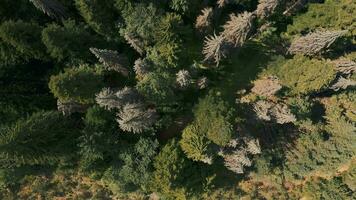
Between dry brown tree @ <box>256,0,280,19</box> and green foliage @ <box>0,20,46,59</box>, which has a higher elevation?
dry brown tree @ <box>256,0,280,19</box>

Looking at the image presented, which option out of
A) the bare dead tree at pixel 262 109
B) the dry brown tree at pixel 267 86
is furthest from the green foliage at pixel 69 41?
the bare dead tree at pixel 262 109

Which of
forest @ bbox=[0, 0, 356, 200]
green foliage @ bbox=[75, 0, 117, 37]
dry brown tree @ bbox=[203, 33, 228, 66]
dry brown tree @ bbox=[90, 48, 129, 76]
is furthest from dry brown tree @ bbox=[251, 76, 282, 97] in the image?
green foliage @ bbox=[75, 0, 117, 37]

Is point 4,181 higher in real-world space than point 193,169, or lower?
lower

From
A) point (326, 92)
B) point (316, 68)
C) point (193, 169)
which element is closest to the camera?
point (316, 68)

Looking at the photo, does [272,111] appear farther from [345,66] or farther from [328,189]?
[328,189]

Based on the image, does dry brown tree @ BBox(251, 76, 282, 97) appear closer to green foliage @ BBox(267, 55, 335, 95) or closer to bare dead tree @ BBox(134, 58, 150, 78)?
green foliage @ BBox(267, 55, 335, 95)

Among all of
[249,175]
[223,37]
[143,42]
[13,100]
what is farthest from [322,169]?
[13,100]

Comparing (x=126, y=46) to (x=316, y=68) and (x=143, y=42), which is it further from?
(x=316, y=68)

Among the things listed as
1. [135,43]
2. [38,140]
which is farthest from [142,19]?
[38,140]
